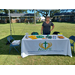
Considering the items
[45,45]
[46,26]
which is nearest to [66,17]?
[46,26]

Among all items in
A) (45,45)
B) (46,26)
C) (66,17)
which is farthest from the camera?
(66,17)

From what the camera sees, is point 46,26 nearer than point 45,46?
No

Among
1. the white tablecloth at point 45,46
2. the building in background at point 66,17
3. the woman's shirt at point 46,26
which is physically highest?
the building in background at point 66,17

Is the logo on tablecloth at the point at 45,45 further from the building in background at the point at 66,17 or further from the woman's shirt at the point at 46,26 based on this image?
the building in background at the point at 66,17

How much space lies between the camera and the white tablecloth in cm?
323

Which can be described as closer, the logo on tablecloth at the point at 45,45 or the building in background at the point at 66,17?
the logo on tablecloth at the point at 45,45

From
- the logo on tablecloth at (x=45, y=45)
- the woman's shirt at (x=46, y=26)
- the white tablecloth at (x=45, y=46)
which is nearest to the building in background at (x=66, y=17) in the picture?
the woman's shirt at (x=46, y=26)

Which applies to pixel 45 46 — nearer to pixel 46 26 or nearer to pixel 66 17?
pixel 46 26

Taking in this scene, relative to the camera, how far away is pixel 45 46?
3273 millimetres

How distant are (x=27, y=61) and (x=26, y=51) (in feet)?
1.47

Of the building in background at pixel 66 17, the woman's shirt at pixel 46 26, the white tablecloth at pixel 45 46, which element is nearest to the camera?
the white tablecloth at pixel 45 46

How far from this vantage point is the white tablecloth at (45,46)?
323 cm
